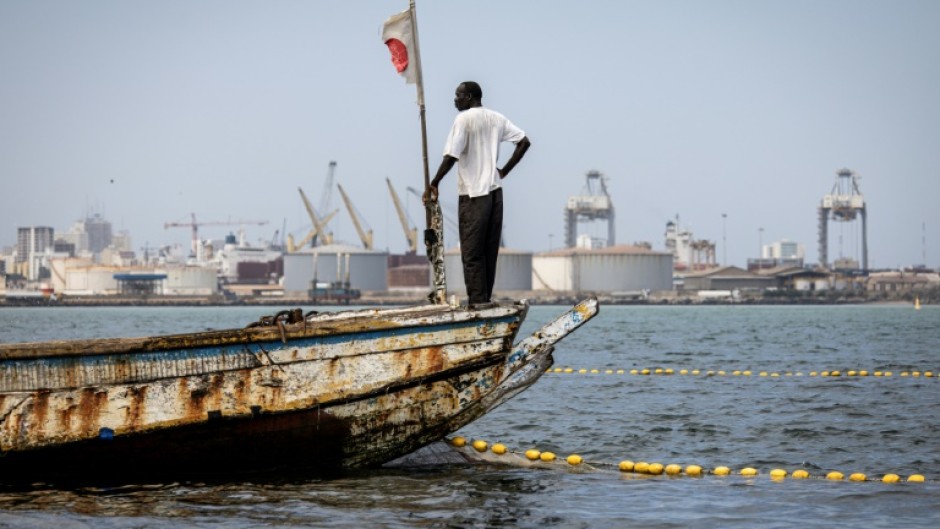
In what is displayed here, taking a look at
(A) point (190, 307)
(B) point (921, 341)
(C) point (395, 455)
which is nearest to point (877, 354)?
(B) point (921, 341)

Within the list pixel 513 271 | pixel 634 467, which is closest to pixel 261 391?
pixel 634 467

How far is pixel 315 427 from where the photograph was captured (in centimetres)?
1102

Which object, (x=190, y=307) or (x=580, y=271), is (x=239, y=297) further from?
(x=580, y=271)

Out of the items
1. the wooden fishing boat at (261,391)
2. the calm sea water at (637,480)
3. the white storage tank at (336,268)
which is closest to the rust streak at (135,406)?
the wooden fishing boat at (261,391)

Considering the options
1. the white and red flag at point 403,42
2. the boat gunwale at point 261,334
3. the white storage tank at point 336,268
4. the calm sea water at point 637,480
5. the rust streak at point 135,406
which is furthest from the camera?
the white storage tank at point 336,268

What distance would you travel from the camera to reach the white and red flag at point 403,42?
1172cm

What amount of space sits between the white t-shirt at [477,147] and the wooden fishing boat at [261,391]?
3.48 feet

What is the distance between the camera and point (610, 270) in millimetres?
170125

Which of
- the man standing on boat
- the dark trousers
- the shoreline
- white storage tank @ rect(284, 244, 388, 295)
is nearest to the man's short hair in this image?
the man standing on boat

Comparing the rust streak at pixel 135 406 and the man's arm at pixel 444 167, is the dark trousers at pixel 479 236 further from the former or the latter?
the rust streak at pixel 135 406

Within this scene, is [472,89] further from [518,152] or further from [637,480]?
[637,480]

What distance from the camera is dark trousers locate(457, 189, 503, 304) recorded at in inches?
436

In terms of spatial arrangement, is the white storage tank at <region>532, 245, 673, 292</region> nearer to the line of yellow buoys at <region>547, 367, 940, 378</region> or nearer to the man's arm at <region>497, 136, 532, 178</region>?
the line of yellow buoys at <region>547, 367, 940, 378</region>

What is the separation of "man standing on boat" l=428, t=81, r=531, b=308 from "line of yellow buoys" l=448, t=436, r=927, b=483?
1983 mm
